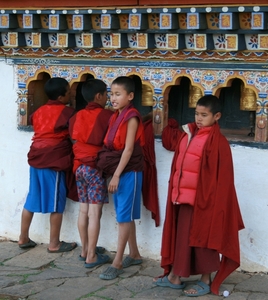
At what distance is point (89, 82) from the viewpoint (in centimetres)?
624

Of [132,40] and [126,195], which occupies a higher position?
[132,40]

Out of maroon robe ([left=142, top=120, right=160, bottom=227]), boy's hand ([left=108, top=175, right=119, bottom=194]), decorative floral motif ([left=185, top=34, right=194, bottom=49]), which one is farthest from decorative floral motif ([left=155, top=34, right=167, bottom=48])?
boy's hand ([left=108, top=175, right=119, bottom=194])

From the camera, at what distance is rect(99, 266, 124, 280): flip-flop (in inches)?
237

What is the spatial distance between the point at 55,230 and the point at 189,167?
1.72 metres

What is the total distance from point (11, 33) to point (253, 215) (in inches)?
105

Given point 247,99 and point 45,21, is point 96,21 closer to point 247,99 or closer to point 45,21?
point 45,21

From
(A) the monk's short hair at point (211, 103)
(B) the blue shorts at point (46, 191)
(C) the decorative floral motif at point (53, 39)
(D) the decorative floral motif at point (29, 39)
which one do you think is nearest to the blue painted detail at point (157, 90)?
(A) the monk's short hair at point (211, 103)

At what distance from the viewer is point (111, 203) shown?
21.7 feet

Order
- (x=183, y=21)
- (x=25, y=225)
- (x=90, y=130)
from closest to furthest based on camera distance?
(x=183, y=21)
(x=90, y=130)
(x=25, y=225)

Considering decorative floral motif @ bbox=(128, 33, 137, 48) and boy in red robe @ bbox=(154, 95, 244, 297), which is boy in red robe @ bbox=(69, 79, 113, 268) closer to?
decorative floral motif @ bbox=(128, 33, 137, 48)

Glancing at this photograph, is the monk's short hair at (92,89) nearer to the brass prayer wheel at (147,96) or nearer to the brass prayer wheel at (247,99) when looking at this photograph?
the brass prayer wheel at (147,96)

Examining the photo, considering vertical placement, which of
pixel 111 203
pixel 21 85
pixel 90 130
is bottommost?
pixel 111 203

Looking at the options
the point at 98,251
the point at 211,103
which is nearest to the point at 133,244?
the point at 98,251

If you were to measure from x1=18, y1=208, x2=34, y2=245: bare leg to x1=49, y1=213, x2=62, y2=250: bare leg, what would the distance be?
8.8 inches
